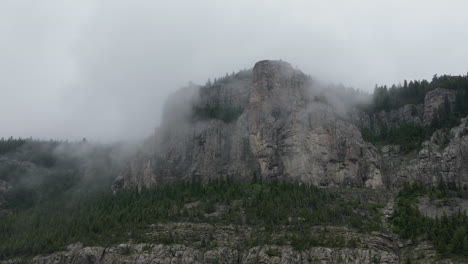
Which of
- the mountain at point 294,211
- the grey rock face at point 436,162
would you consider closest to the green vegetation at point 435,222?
the mountain at point 294,211

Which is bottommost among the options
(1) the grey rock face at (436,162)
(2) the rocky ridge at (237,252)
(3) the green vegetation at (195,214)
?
(2) the rocky ridge at (237,252)

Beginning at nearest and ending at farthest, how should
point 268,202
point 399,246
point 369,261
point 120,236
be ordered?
point 369,261 < point 399,246 < point 120,236 < point 268,202

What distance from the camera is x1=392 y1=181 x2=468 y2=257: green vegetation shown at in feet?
402

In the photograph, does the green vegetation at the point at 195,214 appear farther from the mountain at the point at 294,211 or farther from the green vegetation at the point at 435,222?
the green vegetation at the point at 435,222

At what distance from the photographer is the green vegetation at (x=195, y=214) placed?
140 meters

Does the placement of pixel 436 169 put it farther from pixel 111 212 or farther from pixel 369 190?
pixel 111 212

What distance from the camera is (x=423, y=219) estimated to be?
13725 cm

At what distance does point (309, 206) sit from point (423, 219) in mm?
27860

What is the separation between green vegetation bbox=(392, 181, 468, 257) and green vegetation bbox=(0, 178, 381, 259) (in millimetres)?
6492

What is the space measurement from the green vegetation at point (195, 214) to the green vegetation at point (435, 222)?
649 centimetres

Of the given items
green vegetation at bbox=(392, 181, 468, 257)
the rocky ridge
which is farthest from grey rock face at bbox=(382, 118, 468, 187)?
the rocky ridge

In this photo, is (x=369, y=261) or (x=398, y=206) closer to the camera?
(x=369, y=261)

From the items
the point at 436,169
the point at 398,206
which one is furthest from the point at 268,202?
the point at 436,169

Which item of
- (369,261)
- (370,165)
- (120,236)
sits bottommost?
(369,261)
